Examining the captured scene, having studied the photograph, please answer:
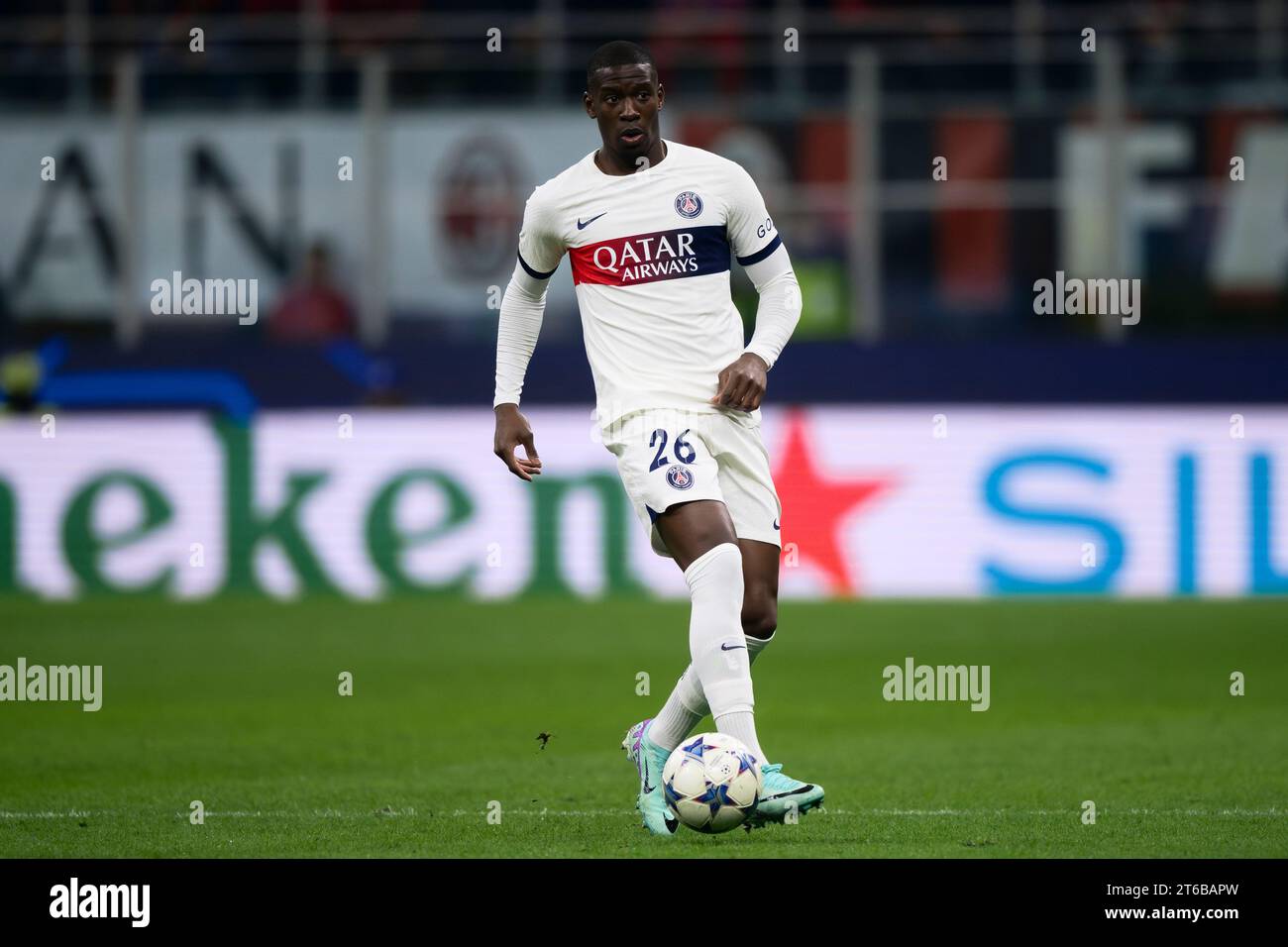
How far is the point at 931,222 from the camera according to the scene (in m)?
15.5

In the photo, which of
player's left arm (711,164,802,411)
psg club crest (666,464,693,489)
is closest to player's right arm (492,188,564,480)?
psg club crest (666,464,693,489)

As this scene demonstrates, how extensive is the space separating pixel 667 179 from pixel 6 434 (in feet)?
32.2

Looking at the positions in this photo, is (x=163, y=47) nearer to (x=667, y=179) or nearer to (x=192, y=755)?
(x=192, y=755)

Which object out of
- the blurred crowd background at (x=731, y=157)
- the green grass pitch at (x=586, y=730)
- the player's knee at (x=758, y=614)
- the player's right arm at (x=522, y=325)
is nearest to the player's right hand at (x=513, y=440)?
the player's right arm at (x=522, y=325)

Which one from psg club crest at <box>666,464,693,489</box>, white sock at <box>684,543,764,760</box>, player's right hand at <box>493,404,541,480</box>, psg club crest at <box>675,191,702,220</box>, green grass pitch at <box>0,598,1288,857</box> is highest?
psg club crest at <box>675,191,702,220</box>

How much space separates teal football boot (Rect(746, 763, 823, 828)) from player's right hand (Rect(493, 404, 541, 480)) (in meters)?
1.21

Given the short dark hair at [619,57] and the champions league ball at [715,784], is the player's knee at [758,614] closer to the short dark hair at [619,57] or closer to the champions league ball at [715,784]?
the champions league ball at [715,784]

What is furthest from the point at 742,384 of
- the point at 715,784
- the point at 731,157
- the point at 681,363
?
the point at 731,157

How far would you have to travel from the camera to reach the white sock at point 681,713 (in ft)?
21.6

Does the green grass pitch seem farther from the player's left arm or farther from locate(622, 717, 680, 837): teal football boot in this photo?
the player's left arm

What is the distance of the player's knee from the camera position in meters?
6.61

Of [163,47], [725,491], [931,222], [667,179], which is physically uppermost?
[163,47]

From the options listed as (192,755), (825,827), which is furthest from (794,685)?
(825,827)

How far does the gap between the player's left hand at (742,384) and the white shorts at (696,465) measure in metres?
0.11
